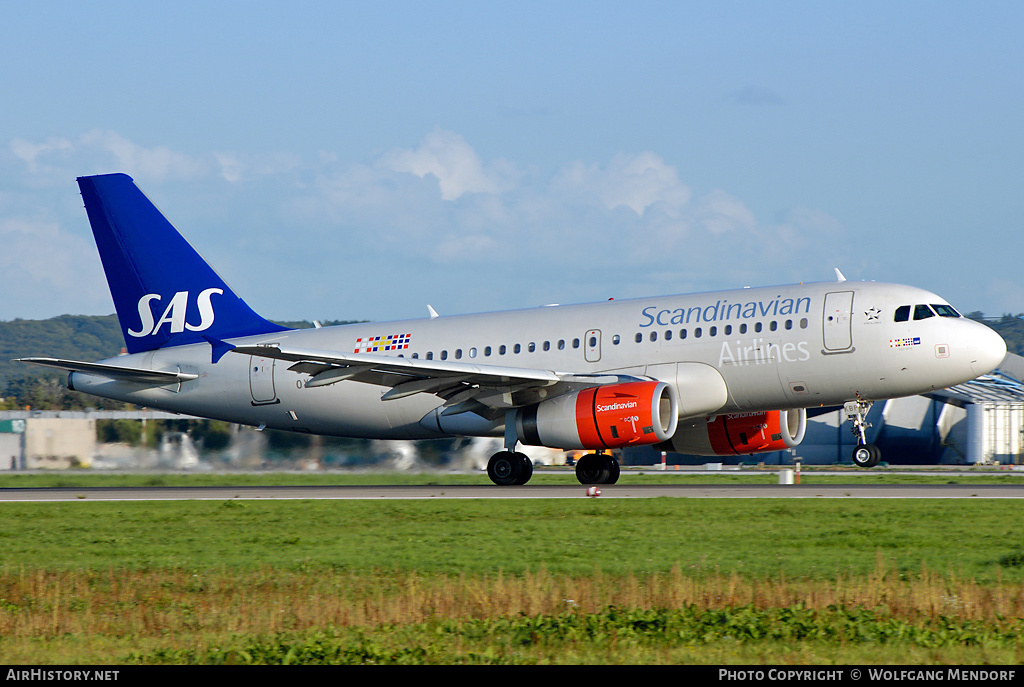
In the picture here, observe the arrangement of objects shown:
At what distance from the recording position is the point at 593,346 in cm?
2831

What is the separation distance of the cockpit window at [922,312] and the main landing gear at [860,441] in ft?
7.69

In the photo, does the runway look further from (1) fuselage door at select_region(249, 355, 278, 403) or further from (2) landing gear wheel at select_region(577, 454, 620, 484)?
(1) fuselage door at select_region(249, 355, 278, 403)

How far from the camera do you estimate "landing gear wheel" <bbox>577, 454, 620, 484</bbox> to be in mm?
28844

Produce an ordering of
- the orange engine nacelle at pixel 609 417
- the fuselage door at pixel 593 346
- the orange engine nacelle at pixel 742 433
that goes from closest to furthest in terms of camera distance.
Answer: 1. the orange engine nacelle at pixel 609 417
2. the fuselage door at pixel 593 346
3. the orange engine nacelle at pixel 742 433

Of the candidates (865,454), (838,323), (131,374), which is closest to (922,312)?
(838,323)

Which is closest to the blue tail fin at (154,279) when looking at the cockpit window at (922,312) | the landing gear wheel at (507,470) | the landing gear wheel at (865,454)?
the landing gear wheel at (507,470)

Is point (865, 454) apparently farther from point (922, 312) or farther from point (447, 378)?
point (447, 378)

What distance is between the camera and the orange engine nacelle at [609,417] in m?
25.5

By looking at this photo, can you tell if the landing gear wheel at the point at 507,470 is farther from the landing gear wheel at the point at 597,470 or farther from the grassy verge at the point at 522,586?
the grassy verge at the point at 522,586

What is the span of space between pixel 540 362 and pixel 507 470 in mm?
2961

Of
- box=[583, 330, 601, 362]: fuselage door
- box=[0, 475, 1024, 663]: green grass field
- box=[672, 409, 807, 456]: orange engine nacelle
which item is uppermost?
box=[583, 330, 601, 362]: fuselage door

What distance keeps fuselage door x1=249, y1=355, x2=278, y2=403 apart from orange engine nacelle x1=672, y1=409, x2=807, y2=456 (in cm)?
1112

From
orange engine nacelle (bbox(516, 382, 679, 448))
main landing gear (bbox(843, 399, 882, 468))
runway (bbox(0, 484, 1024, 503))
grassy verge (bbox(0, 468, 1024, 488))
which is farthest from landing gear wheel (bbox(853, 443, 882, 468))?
grassy verge (bbox(0, 468, 1024, 488))

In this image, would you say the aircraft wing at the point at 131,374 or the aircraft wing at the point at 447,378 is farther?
the aircraft wing at the point at 131,374
